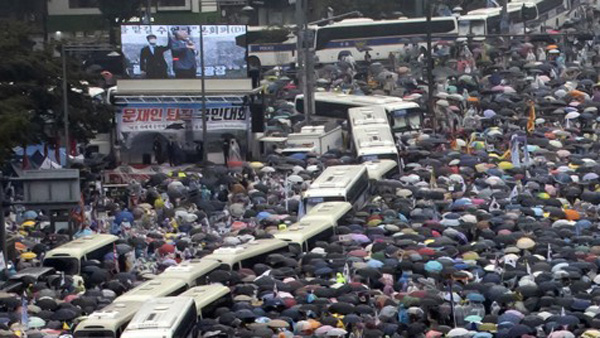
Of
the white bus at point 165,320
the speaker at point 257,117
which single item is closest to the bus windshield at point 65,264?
the white bus at point 165,320

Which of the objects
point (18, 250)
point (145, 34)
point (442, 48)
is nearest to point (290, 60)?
point (442, 48)

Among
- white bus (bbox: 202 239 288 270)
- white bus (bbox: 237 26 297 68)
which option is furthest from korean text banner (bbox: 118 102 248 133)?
white bus (bbox: 237 26 297 68)

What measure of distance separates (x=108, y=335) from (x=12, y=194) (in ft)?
52.2

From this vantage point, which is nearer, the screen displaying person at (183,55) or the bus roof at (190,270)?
the bus roof at (190,270)

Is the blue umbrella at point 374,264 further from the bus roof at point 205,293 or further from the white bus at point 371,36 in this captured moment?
the white bus at point 371,36

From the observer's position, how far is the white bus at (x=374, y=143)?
2152 inches

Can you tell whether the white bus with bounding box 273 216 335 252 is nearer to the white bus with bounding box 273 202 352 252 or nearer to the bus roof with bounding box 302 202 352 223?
the white bus with bounding box 273 202 352 252

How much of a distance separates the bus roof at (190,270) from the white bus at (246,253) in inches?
15.3

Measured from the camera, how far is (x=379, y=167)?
52.5 m

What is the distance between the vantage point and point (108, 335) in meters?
36.1

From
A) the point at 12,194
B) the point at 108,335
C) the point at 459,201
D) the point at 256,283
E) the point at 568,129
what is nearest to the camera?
the point at 108,335

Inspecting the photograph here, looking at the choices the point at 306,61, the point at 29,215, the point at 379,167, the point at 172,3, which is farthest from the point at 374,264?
the point at 172,3

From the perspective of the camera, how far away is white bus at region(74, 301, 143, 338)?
3616 cm

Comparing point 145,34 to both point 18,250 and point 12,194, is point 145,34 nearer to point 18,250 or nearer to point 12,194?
point 12,194
